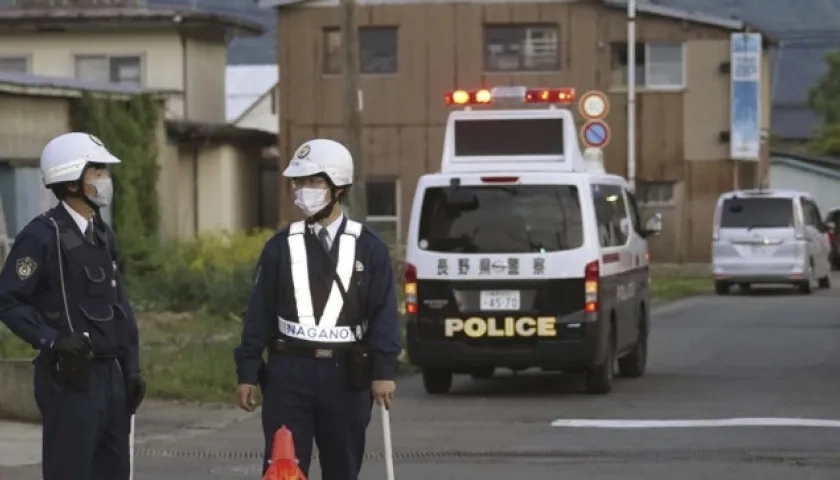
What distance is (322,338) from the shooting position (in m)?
7.44

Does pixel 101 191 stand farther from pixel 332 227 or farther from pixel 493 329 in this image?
pixel 493 329

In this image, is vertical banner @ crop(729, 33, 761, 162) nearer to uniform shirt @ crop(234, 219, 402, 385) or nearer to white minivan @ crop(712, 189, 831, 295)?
white minivan @ crop(712, 189, 831, 295)

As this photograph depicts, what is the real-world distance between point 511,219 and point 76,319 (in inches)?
343

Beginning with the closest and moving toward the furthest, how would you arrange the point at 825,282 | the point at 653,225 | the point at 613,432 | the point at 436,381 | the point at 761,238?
the point at 613,432, the point at 436,381, the point at 653,225, the point at 761,238, the point at 825,282

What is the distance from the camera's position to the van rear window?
56.5 ft

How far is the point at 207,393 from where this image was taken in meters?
15.6

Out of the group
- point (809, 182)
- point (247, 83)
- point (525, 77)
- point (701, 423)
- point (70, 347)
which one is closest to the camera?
point (70, 347)

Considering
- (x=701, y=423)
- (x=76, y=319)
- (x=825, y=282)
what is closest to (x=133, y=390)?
(x=76, y=319)

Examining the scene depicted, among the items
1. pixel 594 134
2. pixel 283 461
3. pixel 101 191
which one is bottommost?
pixel 283 461

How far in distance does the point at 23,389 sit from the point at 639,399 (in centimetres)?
533

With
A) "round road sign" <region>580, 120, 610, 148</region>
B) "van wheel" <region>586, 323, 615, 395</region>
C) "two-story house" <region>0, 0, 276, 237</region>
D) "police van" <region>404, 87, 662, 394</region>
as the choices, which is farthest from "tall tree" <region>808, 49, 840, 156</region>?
"police van" <region>404, 87, 662, 394</region>

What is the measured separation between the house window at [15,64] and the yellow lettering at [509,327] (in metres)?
28.2

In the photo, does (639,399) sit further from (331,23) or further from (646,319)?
(331,23)

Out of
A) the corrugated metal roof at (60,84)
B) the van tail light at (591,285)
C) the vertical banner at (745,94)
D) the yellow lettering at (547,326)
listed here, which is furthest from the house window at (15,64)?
the van tail light at (591,285)
